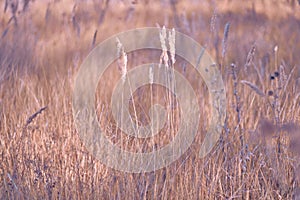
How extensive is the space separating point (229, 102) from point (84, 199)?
1.03 meters

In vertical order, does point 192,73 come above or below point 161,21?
below

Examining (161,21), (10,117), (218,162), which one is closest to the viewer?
(218,162)

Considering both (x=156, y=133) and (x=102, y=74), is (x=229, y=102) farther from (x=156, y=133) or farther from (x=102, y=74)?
(x=102, y=74)

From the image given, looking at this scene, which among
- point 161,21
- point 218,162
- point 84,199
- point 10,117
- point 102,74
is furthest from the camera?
point 161,21

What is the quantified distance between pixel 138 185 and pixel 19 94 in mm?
1016

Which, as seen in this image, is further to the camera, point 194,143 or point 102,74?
point 102,74

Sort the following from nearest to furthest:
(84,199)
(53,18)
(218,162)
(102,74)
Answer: (84,199) < (218,162) < (102,74) < (53,18)

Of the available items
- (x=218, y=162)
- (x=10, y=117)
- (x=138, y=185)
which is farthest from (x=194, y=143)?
(x=10, y=117)

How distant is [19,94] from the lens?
2.64 meters

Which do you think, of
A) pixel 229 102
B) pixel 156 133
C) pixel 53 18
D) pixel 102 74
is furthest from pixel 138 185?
pixel 53 18

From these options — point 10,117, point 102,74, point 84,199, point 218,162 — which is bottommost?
point 84,199

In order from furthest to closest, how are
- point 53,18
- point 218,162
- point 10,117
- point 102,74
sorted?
point 53,18, point 102,74, point 10,117, point 218,162

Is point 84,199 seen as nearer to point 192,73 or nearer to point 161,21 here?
point 192,73

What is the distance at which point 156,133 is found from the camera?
85.2 inches
